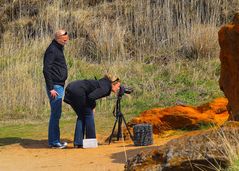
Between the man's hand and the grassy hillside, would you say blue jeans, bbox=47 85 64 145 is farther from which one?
the grassy hillside

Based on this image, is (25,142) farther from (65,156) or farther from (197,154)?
(197,154)

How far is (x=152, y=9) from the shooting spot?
23406 millimetres

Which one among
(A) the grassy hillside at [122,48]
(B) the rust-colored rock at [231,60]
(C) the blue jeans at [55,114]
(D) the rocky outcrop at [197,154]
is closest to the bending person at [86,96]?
(C) the blue jeans at [55,114]

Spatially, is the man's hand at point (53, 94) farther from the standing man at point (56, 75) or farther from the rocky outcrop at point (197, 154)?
the rocky outcrop at point (197, 154)

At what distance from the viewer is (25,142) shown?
1174 cm

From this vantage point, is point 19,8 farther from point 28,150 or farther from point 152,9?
point 28,150

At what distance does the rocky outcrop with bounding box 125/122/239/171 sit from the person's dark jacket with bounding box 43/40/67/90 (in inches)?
177

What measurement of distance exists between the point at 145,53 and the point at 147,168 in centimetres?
1543

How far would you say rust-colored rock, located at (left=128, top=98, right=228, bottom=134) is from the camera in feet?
38.1

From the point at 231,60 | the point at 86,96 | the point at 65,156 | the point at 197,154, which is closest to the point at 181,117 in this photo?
the point at 86,96

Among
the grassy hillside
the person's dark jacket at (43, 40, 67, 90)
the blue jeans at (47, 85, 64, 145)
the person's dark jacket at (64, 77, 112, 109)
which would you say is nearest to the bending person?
the person's dark jacket at (64, 77, 112, 109)

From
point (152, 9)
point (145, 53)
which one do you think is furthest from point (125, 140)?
point (152, 9)

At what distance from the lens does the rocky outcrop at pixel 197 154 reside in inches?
244

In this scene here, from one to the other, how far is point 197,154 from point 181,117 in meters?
5.49
